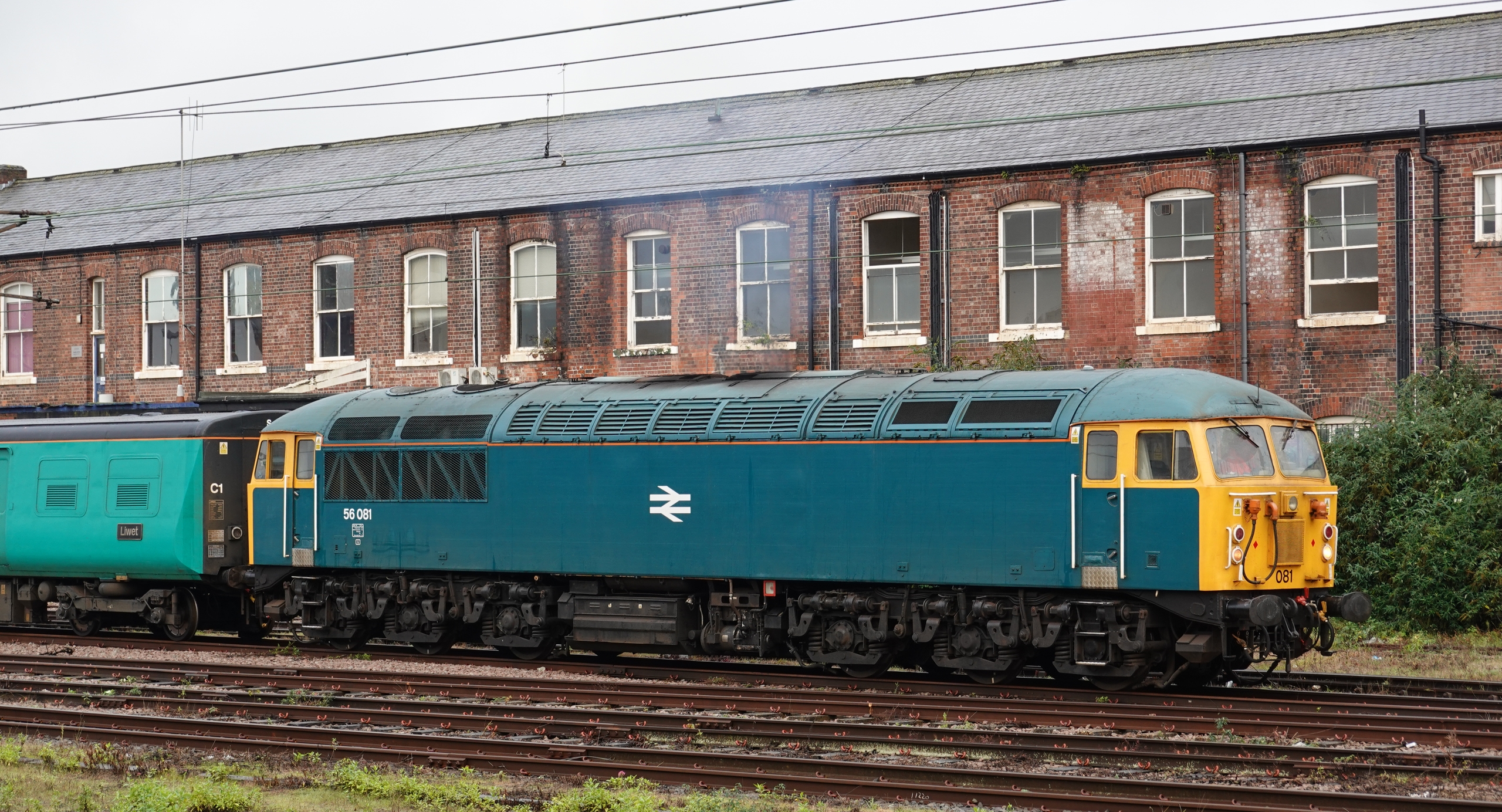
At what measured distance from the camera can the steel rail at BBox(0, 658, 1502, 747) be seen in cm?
1270

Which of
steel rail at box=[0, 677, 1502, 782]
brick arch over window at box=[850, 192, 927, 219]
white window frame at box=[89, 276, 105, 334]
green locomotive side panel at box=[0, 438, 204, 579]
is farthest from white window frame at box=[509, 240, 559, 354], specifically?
steel rail at box=[0, 677, 1502, 782]

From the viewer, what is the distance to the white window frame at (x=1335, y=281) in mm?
23609

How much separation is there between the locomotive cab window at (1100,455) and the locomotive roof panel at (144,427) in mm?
12056

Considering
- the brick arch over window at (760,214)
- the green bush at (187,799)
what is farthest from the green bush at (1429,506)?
the green bush at (187,799)

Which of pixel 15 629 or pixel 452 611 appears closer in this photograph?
pixel 452 611

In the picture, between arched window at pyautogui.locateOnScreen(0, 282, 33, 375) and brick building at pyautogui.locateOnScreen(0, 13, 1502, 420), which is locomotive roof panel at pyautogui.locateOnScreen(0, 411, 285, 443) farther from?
arched window at pyautogui.locateOnScreen(0, 282, 33, 375)

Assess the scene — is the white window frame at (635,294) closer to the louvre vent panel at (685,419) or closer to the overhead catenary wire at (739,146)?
the overhead catenary wire at (739,146)

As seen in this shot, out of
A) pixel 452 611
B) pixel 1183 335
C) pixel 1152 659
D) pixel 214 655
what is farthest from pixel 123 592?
pixel 1183 335

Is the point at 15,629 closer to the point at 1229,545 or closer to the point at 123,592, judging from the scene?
the point at 123,592

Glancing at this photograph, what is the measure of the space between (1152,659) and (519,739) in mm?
6158

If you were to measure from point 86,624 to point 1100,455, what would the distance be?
15886 millimetres

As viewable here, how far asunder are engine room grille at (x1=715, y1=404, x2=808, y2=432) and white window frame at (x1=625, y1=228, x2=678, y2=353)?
1153 centimetres

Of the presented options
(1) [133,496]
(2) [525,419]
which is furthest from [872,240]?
(1) [133,496]

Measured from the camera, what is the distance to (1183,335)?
25.0 m
